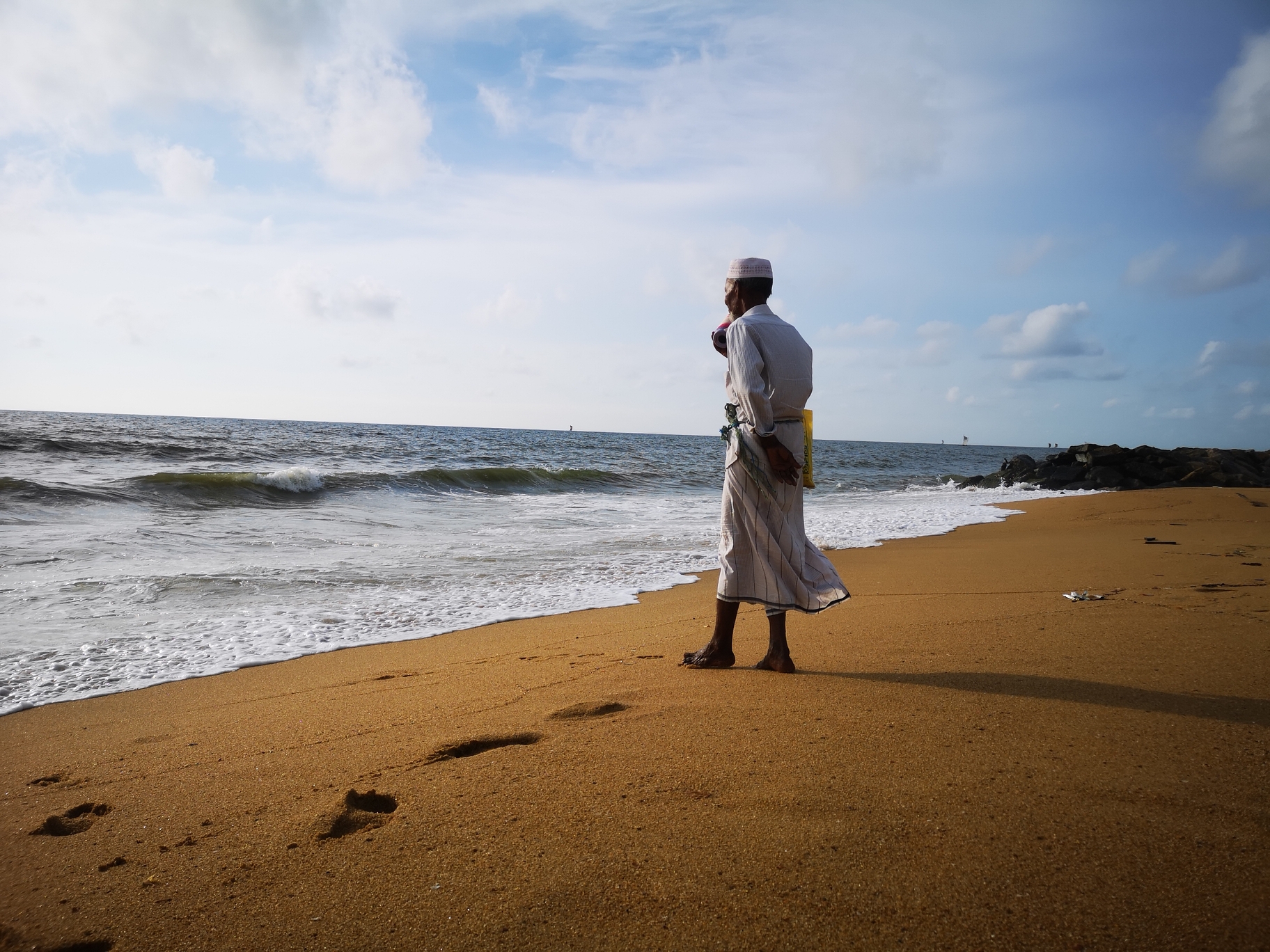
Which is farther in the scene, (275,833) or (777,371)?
(777,371)

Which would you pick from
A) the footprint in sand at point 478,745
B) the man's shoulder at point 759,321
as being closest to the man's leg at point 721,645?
the footprint in sand at point 478,745

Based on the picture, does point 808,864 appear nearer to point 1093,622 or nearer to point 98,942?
point 98,942

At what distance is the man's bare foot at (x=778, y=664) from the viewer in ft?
10.6

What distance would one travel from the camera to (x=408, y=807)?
201 cm

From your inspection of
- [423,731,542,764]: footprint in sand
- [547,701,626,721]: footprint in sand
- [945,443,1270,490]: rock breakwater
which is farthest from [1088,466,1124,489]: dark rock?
[423,731,542,764]: footprint in sand

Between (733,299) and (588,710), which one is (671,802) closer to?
(588,710)

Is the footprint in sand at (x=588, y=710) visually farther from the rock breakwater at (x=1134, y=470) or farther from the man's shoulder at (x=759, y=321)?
the rock breakwater at (x=1134, y=470)

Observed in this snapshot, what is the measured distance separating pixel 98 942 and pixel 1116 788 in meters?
2.42

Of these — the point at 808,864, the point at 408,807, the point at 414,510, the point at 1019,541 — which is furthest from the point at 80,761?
the point at 414,510

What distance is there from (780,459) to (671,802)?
5.44 feet

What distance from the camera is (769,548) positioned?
331 centimetres

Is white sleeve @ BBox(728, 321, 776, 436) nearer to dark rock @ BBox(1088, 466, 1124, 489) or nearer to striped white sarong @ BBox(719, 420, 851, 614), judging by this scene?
striped white sarong @ BBox(719, 420, 851, 614)

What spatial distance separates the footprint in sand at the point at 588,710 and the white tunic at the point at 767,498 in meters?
→ 0.80

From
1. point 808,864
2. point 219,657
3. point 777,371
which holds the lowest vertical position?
point 219,657
